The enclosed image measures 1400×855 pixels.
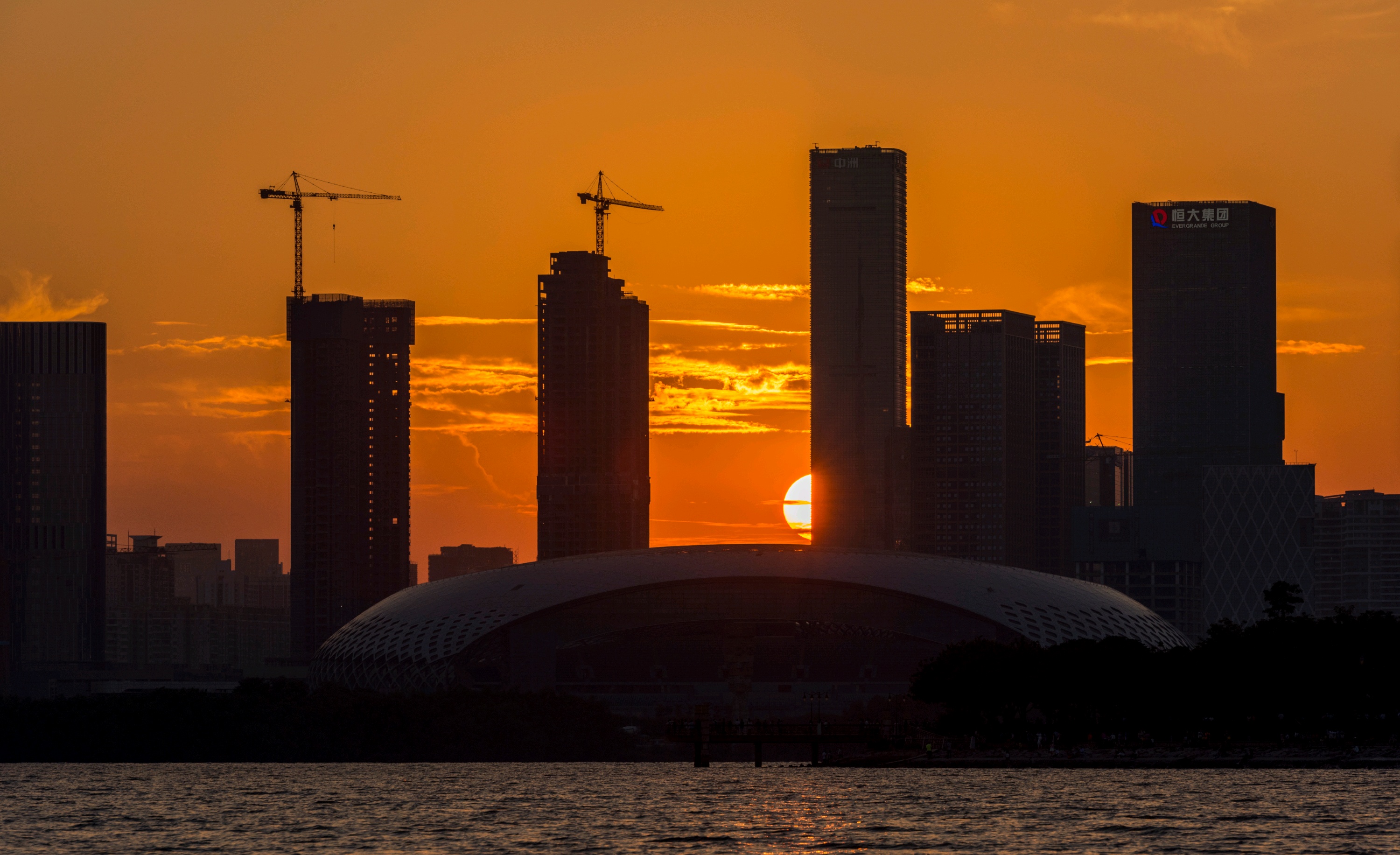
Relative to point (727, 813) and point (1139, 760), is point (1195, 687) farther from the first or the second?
point (727, 813)

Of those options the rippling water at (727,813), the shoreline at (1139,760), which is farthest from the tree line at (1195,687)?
the rippling water at (727,813)

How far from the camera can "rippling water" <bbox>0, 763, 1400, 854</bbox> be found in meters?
103

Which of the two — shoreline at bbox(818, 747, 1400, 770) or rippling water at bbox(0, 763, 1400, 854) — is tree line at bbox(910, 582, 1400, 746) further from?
rippling water at bbox(0, 763, 1400, 854)

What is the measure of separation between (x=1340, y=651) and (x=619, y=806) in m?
57.2

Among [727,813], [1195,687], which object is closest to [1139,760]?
[1195,687]

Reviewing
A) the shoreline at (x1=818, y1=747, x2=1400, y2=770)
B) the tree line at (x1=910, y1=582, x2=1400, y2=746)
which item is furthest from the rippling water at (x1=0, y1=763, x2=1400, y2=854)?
the tree line at (x1=910, y1=582, x2=1400, y2=746)

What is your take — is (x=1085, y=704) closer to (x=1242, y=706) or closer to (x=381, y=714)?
(x=1242, y=706)

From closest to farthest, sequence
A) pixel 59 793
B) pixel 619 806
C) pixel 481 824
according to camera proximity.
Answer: pixel 481 824
pixel 619 806
pixel 59 793

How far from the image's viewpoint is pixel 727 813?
397ft

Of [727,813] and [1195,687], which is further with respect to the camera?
[1195,687]

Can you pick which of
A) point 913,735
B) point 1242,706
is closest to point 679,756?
point 913,735

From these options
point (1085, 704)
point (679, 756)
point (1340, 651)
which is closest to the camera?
point (1340, 651)

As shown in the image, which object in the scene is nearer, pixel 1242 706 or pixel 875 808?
pixel 875 808

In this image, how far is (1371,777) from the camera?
13725 centimetres
